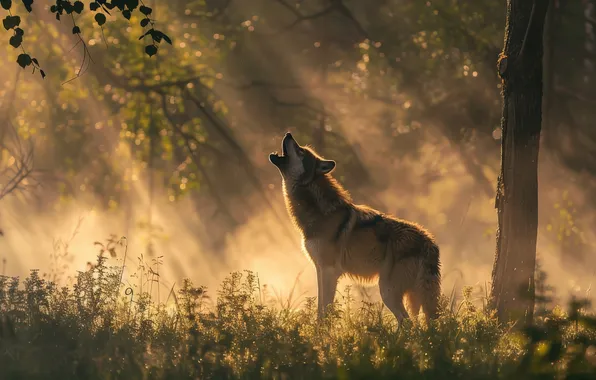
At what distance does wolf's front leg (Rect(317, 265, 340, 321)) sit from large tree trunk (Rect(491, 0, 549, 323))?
185 centimetres

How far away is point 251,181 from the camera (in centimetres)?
1884

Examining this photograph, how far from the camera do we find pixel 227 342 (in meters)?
6.57

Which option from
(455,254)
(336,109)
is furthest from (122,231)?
(455,254)

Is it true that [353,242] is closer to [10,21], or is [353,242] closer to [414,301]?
[414,301]

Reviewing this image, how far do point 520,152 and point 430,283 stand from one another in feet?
5.75

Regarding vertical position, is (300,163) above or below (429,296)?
above

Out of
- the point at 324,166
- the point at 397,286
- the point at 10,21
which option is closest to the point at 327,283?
the point at 397,286

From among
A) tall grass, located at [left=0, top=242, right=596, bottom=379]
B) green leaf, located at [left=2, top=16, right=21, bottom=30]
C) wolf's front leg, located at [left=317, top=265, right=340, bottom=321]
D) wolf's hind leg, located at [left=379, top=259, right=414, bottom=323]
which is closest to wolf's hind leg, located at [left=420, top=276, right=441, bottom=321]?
wolf's hind leg, located at [left=379, top=259, right=414, bottom=323]

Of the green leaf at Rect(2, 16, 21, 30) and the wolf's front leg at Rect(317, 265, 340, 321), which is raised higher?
the green leaf at Rect(2, 16, 21, 30)

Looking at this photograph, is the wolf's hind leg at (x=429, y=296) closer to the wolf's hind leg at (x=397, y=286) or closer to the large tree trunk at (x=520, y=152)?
the wolf's hind leg at (x=397, y=286)

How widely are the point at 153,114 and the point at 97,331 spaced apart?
32.0ft

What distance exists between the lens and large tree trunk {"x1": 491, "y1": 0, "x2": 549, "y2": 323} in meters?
9.34

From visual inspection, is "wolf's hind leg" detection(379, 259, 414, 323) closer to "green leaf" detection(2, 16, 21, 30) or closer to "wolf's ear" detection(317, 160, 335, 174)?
"wolf's ear" detection(317, 160, 335, 174)

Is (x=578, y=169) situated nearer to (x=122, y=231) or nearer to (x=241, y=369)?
(x=122, y=231)
